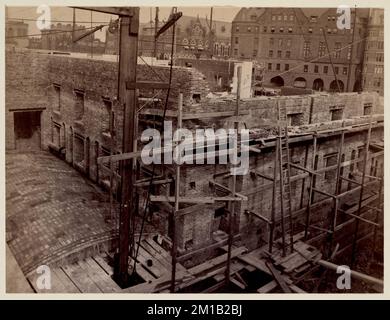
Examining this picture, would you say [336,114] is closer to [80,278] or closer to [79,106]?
[79,106]

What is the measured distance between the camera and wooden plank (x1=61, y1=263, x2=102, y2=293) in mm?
9875

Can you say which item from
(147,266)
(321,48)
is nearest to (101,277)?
(147,266)

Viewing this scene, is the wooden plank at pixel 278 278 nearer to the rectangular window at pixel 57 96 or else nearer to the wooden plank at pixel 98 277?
the wooden plank at pixel 98 277

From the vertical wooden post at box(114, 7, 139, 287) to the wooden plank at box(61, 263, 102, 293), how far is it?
0.95 m

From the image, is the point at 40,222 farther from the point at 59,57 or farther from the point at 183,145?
the point at 59,57

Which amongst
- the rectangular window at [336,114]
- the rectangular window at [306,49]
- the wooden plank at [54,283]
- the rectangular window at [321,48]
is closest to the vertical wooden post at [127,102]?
the wooden plank at [54,283]

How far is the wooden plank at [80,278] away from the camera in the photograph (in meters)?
9.88

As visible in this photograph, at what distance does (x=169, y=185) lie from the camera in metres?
12.2

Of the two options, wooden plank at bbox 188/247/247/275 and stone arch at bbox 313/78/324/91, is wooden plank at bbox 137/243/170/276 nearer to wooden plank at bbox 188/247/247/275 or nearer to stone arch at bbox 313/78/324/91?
wooden plank at bbox 188/247/247/275

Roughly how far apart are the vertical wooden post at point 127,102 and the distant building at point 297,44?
1710 inches

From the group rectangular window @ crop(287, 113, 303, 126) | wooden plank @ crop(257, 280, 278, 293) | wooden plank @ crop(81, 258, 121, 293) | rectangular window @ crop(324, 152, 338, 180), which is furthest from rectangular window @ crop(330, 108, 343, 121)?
wooden plank @ crop(81, 258, 121, 293)

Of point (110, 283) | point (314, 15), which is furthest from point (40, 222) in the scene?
point (314, 15)


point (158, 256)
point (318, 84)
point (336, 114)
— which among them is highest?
point (318, 84)

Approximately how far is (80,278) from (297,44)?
49014mm
